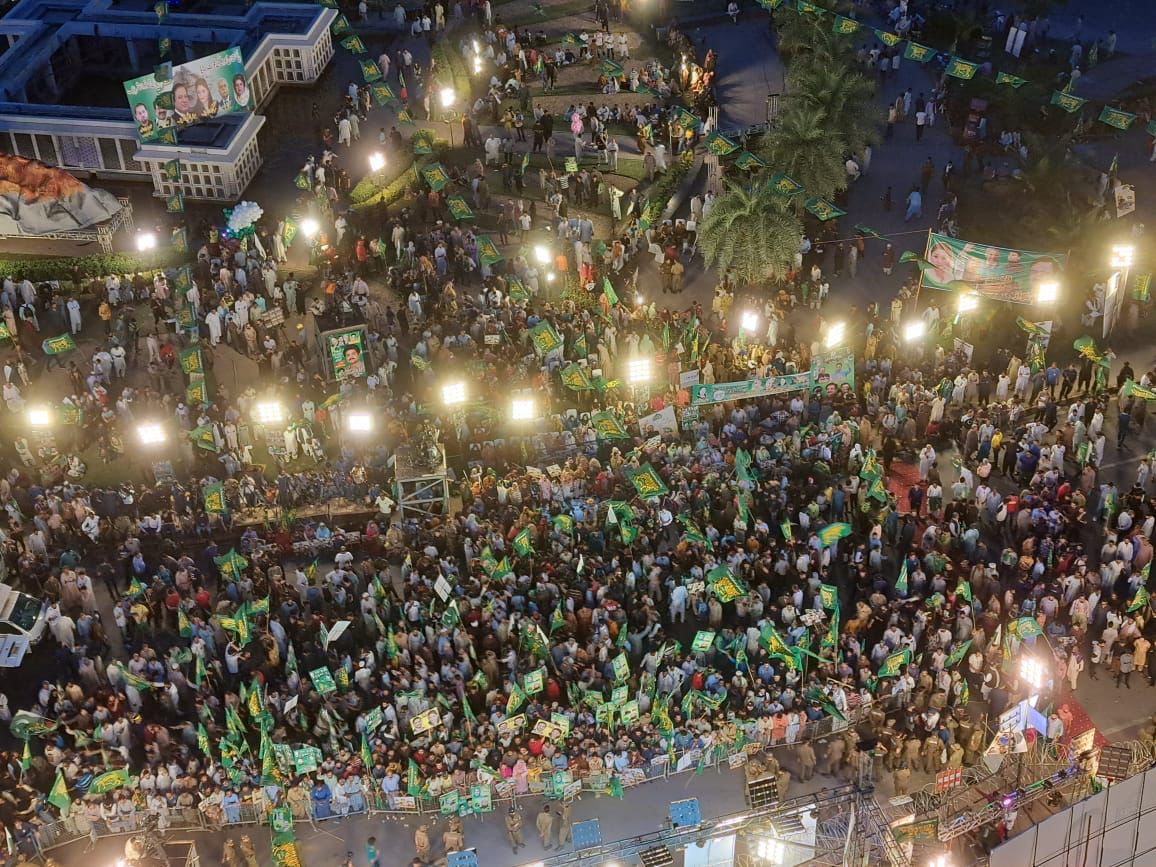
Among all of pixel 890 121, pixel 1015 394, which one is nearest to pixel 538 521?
pixel 1015 394

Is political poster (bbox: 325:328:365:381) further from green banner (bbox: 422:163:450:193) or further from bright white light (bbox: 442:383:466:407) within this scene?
green banner (bbox: 422:163:450:193)

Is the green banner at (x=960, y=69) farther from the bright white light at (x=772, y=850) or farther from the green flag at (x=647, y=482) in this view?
the bright white light at (x=772, y=850)

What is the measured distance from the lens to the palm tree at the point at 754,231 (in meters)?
45.4

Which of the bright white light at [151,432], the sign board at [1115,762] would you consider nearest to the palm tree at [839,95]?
the bright white light at [151,432]

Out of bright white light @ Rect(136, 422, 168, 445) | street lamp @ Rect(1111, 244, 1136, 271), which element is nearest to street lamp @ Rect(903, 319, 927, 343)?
street lamp @ Rect(1111, 244, 1136, 271)

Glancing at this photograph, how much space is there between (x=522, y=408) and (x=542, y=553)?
4725mm

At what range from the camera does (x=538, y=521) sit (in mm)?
37125

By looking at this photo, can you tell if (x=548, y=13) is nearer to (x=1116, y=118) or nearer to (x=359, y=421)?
(x=1116, y=118)

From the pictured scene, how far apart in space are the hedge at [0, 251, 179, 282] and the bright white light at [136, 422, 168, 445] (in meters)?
10.6

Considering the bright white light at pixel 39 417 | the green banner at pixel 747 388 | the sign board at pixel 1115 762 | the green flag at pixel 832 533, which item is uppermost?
the bright white light at pixel 39 417

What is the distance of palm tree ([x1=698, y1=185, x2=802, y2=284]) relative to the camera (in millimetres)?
45406

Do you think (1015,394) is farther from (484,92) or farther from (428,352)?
(484,92)

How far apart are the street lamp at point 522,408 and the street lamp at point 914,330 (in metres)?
11.1

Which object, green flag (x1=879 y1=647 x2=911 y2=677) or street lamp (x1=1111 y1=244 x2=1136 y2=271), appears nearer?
green flag (x1=879 y1=647 x2=911 y2=677)
